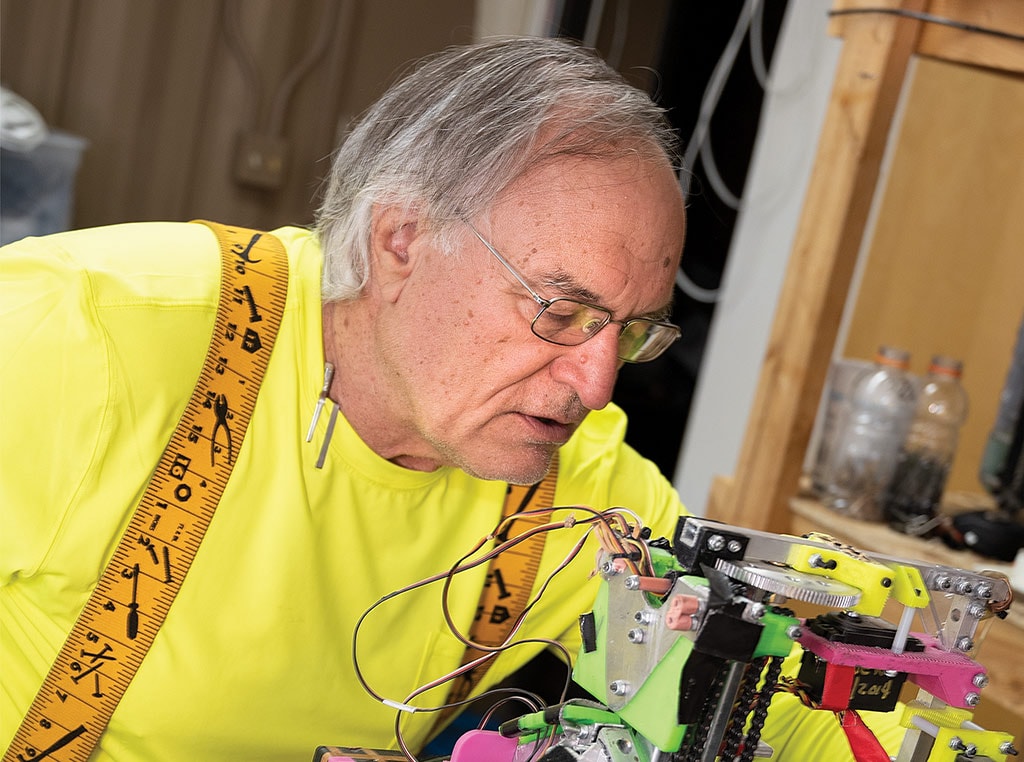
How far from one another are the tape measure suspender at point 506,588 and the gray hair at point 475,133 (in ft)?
1.07

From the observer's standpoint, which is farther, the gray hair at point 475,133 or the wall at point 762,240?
the wall at point 762,240

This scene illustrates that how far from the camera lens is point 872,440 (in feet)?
6.03

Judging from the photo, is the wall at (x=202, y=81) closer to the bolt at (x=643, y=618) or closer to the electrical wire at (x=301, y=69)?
the electrical wire at (x=301, y=69)

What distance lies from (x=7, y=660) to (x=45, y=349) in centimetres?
33

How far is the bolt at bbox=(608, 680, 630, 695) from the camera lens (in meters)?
0.84

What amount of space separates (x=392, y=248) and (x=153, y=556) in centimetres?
39

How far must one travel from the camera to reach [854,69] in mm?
1709

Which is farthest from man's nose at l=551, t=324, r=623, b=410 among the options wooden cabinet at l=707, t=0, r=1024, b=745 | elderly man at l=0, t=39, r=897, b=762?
wooden cabinet at l=707, t=0, r=1024, b=745

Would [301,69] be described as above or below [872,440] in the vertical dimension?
above

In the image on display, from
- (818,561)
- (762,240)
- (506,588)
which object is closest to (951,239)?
(762,240)

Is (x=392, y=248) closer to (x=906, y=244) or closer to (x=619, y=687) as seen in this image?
(x=619, y=687)

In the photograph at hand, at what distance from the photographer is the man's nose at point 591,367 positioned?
1089mm

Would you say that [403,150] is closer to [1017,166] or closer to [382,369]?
[382,369]

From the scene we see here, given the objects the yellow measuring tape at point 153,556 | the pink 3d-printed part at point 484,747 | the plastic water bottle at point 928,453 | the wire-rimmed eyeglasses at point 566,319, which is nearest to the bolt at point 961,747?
the pink 3d-printed part at point 484,747
